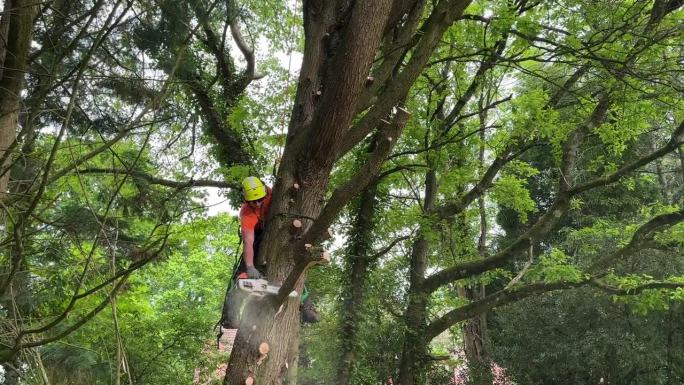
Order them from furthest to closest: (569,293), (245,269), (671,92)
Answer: (569,293) < (671,92) < (245,269)

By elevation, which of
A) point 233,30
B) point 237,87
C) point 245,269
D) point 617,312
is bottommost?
point 245,269

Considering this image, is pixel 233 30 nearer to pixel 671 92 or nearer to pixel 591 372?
pixel 671 92

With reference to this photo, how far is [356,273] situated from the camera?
28.4ft

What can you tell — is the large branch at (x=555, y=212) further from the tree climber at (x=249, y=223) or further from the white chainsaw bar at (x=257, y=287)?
the white chainsaw bar at (x=257, y=287)

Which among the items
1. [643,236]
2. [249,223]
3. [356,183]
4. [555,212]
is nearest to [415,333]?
[555,212]

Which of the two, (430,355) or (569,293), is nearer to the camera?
(430,355)

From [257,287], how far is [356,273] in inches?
222

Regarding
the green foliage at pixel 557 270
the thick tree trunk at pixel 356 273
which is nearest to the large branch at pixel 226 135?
the thick tree trunk at pixel 356 273

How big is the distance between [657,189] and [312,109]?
36.3 feet

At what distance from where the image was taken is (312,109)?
3855 mm

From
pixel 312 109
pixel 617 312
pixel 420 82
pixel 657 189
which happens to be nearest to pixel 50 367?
pixel 312 109

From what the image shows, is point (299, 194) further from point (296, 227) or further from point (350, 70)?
point (350, 70)

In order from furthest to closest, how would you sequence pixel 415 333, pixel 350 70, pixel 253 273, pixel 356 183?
1. pixel 415 333
2. pixel 253 273
3. pixel 350 70
4. pixel 356 183

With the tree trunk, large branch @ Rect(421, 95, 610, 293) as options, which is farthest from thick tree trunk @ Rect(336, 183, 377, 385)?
the tree trunk
